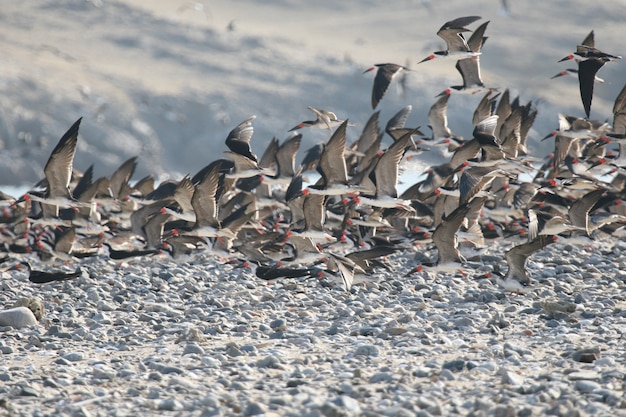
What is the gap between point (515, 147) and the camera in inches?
504

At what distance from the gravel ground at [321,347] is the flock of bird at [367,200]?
1.57 ft

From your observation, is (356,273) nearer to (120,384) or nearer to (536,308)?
(536,308)

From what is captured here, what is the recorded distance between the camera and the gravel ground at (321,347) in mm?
6094

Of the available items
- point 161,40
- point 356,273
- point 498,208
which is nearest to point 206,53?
point 161,40

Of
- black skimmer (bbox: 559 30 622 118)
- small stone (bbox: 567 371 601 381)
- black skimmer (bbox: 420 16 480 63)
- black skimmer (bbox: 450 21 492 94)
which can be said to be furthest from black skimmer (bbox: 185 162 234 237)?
small stone (bbox: 567 371 601 381)

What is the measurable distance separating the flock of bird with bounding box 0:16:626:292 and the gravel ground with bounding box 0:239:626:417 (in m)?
0.48

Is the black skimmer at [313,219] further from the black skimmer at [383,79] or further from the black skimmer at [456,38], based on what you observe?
the black skimmer at [456,38]

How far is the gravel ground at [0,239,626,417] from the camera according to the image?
20.0ft

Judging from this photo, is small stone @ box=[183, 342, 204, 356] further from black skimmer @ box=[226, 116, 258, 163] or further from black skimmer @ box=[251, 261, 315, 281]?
black skimmer @ box=[226, 116, 258, 163]

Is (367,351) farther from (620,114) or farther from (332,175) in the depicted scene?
(620,114)

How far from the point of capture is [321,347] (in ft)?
25.9

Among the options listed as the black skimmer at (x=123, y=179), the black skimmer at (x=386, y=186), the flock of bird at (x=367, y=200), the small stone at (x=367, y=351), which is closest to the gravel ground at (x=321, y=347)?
the small stone at (x=367, y=351)

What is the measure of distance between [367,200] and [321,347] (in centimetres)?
366

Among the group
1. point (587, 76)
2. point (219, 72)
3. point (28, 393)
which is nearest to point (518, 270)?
point (587, 76)
